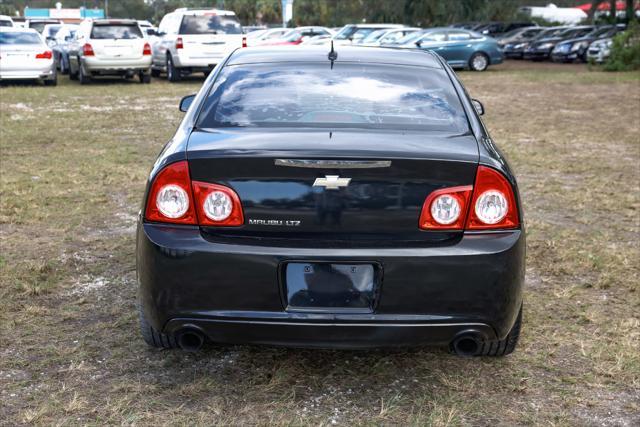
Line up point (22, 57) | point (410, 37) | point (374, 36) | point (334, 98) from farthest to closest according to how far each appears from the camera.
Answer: point (374, 36) < point (410, 37) < point (22, 57) < point (334, 98)

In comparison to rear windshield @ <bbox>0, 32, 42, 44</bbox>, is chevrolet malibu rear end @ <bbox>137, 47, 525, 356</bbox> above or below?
above

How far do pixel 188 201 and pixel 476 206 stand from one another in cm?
121

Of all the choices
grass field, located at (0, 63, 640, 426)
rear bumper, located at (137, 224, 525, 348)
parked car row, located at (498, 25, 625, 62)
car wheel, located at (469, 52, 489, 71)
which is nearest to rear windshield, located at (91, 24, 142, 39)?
car wheel, located at (469, 52, 489, 71)

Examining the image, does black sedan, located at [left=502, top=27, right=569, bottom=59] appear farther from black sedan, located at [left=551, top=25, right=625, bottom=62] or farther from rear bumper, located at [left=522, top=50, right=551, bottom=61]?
black sedan, located at [left=551, top=25, right=625, bottom=62]

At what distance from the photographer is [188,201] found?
137 inches

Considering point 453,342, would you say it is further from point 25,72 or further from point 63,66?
point 63,66

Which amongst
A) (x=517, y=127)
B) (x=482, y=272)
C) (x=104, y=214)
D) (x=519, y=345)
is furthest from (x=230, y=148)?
(x=517, y=127)

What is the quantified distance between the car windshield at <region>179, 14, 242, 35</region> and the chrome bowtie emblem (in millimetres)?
19243

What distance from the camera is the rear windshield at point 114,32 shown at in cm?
2145

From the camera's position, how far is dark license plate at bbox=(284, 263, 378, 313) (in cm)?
337

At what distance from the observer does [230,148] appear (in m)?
3.49

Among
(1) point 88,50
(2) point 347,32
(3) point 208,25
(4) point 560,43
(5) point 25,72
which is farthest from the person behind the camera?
(2) point 347,32

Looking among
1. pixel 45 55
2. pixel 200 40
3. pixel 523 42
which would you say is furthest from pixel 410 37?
pixel 45 55

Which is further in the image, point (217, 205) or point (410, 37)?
point (410, 37)
